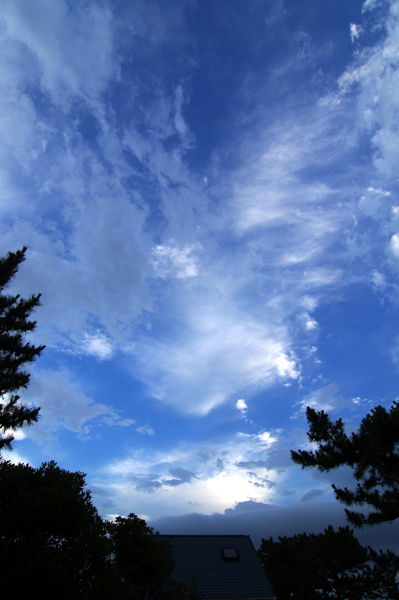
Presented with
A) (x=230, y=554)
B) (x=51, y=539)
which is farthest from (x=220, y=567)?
(x=51, y=539)

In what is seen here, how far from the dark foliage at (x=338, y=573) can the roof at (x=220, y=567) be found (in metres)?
6.19

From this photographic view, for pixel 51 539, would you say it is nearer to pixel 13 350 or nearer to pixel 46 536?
pixel 46 536

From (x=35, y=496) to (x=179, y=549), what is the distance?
1992 cm

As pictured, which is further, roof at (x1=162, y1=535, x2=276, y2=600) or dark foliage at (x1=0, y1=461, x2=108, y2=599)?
roof at (x1=162, y1=535, x2=276, y2=600)

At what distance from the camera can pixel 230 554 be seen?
2072cm

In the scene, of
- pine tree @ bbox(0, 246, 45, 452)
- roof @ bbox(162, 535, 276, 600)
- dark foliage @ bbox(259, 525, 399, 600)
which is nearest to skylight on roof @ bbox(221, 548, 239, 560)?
roof @ bbox(162, 535, 276, 600)

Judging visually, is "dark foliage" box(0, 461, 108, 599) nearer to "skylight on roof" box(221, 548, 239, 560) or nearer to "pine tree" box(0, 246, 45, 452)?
"pine tree" box(0, 246, 45, 452)

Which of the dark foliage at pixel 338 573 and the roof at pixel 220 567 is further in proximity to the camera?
the dark foliage at pixel 338 573

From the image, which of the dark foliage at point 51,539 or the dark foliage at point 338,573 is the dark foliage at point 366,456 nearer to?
the dark foliage at point 338,573

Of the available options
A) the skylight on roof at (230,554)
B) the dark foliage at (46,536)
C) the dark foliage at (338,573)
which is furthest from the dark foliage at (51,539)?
the dark foliage at (338,573)

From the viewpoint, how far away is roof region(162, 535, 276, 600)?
59.0ft

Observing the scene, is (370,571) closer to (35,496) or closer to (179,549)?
(179,549)

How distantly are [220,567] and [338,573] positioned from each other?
1083 cm

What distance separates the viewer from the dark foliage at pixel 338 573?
2144cm
